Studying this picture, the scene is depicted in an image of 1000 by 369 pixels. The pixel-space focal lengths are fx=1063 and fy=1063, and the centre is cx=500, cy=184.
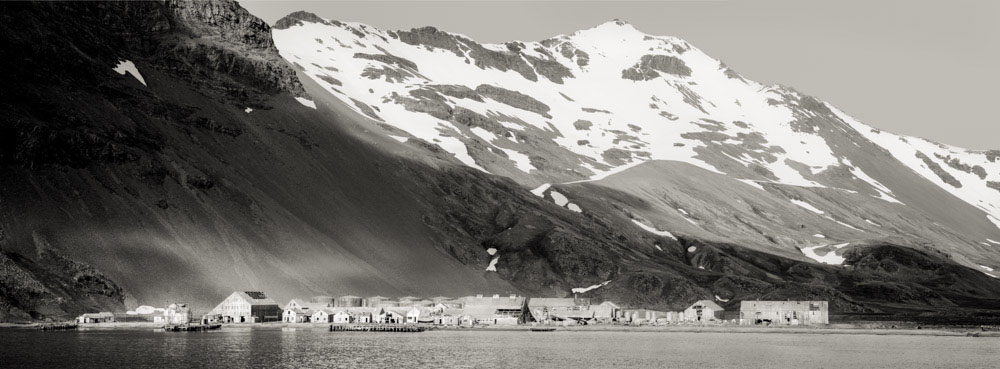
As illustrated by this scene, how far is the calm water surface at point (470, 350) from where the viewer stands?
93688 mm

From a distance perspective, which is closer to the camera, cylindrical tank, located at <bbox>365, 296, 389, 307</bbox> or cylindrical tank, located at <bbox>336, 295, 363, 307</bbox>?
cylindrical tank, located at <bbox>336, 295, 363, 307</bbox>

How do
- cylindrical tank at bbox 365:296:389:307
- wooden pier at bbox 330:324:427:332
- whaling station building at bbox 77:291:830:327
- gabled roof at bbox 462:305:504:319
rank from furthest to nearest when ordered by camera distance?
gabled roof at bbox 462:305:504:319 < cylindrical tank at bbox 365:296:389:307 < whaling station building at bbox 77:291:830:327 < wooden pier at bbox 330:324:427:332

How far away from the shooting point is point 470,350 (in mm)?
111125

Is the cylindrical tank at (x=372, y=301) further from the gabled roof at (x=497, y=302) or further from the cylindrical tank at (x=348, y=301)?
the gabled roof at (x=497, y=302)

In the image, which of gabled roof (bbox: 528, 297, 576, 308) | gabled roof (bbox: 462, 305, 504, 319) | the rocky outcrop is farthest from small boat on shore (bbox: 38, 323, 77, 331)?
gabled roof (bbox: 528, 297, 576, 308)

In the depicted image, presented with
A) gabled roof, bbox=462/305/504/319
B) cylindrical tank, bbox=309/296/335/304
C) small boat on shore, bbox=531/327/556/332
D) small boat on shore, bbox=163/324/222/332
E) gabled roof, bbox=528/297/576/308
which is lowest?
small boat on shore, bbox=531/327/556/332

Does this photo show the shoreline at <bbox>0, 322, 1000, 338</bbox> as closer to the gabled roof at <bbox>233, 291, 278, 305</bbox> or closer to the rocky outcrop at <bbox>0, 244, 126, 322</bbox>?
the gabled roof at <bbox>233, 291, 278, 305</bbox>

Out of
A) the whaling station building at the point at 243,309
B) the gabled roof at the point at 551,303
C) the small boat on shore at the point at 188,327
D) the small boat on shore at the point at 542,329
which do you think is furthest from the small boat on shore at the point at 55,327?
the gabled roof at the point at 551,303

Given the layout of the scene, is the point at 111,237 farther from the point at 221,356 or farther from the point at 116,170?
the point at 221,356

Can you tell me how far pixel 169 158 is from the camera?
186 metres

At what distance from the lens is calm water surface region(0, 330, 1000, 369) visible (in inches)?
3688

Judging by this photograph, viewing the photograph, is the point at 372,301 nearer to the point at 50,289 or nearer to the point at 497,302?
the point at 497,302

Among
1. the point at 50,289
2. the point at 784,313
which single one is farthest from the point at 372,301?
the point at 784,313

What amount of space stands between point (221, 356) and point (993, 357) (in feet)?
246
